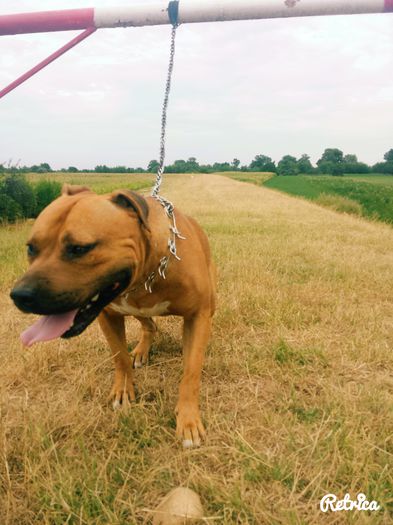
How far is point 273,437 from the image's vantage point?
88.9 inches

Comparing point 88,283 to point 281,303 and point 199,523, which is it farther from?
point 281,303

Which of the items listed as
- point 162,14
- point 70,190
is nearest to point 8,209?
point 162,14

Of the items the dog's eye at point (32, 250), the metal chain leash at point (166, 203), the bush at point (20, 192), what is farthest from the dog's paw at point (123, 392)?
the bush at point (20, 192)

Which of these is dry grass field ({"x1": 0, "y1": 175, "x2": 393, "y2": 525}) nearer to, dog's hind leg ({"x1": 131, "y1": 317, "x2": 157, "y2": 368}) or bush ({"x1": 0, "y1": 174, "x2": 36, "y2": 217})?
dog's hind leg ({"x1": 131, "y1": 317, "x2": 157, "y2": 368})

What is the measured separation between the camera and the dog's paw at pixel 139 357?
329 cm

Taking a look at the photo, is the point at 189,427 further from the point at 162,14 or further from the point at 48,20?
the point at 48,20

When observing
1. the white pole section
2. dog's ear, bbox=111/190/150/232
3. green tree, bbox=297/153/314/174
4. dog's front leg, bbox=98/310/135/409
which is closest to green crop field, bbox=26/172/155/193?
the white pole section

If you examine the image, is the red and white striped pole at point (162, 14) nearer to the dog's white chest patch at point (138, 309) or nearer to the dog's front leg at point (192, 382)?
the dog's white chest patch at point (138, 309)

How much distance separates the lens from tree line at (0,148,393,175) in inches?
3044

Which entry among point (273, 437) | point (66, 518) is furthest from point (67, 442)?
point (273, 437)

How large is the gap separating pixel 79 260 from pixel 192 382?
3.46 feet

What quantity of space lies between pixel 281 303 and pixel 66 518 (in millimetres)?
2994

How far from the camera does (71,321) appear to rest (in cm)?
200

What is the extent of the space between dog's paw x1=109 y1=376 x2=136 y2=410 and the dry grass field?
79 mm
